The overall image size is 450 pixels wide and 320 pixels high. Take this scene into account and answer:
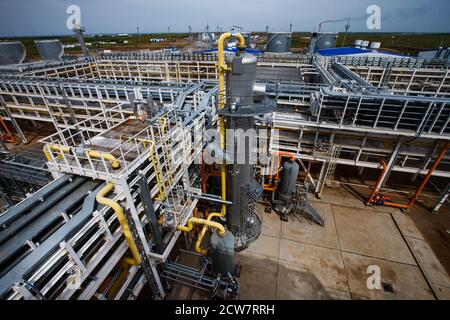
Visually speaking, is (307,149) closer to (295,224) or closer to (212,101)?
(295,224)

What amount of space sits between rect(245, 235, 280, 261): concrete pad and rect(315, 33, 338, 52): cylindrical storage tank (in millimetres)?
42810

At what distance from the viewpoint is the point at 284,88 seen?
15.4m

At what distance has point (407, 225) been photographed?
13.2 m

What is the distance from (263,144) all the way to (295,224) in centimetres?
592

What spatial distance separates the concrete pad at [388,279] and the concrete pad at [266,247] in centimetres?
377

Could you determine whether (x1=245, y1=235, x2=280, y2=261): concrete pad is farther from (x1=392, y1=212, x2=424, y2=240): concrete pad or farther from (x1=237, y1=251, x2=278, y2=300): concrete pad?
(x1=392, y1=212, x2=424, y2=240): concrete pad

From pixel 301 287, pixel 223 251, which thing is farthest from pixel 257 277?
pixel 223 251

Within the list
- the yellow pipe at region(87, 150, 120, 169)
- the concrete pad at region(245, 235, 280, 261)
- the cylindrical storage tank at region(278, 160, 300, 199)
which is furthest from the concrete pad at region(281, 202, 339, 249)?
the yellow pipe at region(87, 150, 120, 169)

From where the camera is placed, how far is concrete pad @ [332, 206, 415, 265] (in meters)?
11.7

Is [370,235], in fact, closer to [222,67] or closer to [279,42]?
[222,67]

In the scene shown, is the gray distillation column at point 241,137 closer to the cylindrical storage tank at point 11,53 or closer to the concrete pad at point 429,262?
the concrete pad at point 429,262

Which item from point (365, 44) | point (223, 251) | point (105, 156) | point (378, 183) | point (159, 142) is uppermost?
point (365, 44)

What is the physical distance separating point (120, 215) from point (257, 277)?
8.01 metres
